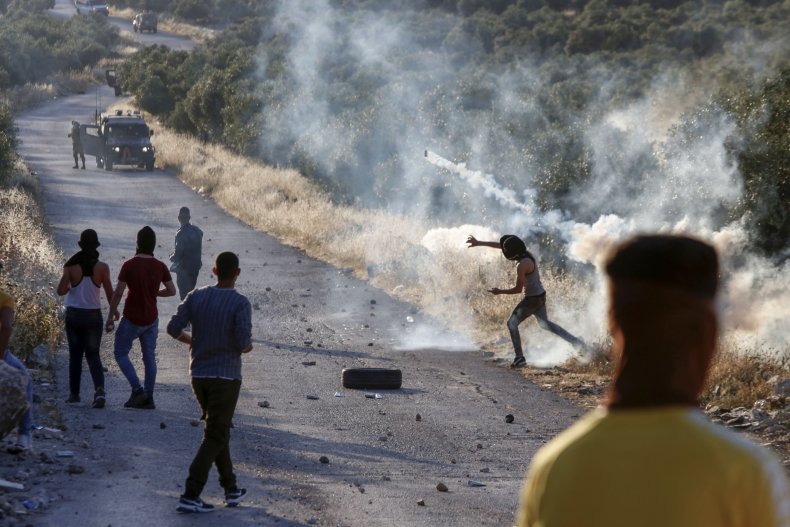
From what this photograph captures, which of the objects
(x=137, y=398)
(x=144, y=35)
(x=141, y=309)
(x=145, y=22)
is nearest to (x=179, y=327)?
(x=141, y=309)

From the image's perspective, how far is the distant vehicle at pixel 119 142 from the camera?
136ft

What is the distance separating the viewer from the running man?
1425 centimetres

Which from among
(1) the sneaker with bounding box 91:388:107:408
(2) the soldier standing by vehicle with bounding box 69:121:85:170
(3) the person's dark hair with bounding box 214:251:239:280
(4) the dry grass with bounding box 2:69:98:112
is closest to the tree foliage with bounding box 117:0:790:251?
(2) the soldier standing by vehicle with bounding box 69:121:85:170

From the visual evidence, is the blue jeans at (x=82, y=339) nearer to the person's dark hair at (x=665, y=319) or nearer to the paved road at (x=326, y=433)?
the paved road at (x=326, y=433)

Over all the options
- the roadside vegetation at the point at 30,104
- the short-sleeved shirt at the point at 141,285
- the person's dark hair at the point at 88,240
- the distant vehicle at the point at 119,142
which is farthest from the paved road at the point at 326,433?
the distant vehicle at the point at 119,142

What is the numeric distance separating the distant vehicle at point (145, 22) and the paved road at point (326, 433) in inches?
2944

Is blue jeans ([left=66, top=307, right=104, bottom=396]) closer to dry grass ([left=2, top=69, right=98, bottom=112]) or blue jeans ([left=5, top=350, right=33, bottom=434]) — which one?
blue jeans ([left=5, top=350, right=33, bottom=434])

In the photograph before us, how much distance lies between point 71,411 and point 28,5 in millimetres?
95578

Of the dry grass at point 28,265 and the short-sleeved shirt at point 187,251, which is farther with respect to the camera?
the short-sleeved shirt at point 187,251

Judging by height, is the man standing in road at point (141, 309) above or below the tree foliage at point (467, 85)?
below

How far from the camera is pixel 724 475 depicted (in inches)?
89.4

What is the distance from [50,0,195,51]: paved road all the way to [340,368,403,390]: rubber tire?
62.7m

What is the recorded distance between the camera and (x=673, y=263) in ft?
8.00

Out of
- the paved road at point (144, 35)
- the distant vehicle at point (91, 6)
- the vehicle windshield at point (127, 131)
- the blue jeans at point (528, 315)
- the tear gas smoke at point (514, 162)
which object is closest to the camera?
the blue jeans at point (528, 315)
